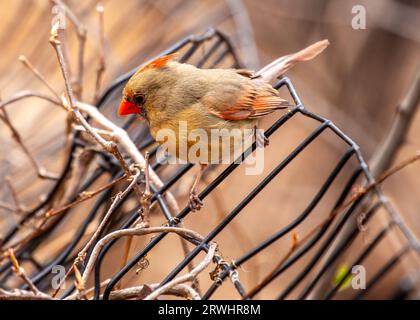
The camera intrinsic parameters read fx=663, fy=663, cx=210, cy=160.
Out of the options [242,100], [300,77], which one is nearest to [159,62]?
[242,100]

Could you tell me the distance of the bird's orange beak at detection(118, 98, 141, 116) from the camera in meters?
1.67

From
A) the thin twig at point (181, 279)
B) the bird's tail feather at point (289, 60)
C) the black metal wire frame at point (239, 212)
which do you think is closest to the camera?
the thin twig at point (181, 279)

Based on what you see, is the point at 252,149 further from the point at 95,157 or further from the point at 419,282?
the point at 419,282

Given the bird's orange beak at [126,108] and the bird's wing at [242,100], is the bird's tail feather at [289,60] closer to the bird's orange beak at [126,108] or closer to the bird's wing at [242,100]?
the bird's wing at [242,100]

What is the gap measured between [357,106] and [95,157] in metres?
2.15

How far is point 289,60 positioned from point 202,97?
0.82 ft

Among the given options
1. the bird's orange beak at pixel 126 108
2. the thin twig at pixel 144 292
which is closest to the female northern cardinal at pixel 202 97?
the bird's orange beak at pixel 126 108

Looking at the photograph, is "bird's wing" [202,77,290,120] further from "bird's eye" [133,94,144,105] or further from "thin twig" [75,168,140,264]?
"thin twig" [75,168,140,264]

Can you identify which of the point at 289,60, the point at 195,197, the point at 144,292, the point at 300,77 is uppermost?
the point at 289,60

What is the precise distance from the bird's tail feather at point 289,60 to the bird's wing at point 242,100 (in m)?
0.05

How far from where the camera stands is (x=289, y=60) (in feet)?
5.78

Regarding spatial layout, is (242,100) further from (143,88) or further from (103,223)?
(103,223)

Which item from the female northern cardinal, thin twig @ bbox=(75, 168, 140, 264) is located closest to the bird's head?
the female northern cardinal

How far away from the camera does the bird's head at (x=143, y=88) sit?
1.67 meters
